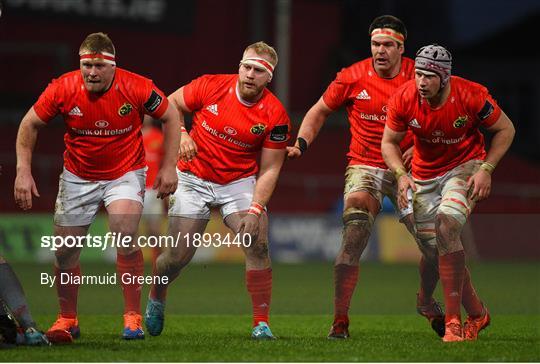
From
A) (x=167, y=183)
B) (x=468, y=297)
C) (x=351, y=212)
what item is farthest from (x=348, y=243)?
(x=167, y=183)

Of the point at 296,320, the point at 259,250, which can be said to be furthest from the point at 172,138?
the point at 296,320

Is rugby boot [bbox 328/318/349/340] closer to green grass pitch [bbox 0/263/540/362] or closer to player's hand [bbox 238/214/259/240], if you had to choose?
green grass pitch [bbox 0/263/540/362]

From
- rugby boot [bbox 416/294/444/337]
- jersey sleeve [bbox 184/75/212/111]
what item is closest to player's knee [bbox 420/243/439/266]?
rugby boot [bbox 416/294/444/337]

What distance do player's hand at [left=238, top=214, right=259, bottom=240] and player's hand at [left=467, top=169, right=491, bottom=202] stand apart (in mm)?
1602

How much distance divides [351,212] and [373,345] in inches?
49.5

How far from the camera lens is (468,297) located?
1002cm

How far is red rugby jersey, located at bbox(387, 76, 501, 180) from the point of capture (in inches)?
380

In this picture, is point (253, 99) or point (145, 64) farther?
point (145, 64)

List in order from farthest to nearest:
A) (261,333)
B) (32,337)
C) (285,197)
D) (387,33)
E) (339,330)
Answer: (285,197) → (387,33) → (339,330) → (261,333) → (32,337)

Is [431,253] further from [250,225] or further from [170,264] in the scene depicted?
[170,264]

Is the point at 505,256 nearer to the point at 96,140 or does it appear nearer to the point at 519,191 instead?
the point at 519,191

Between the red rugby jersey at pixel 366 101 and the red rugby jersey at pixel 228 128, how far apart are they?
0.71 m

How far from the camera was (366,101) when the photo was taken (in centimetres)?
1034

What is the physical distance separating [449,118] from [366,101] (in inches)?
35.5
